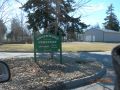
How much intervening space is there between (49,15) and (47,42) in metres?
8.49

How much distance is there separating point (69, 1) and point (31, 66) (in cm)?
885

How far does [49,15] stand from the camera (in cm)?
2450

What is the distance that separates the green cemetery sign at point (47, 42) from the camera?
1622cm

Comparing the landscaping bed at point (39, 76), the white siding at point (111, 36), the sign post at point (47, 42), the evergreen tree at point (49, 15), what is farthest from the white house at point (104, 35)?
the landscaping bed at point (39, 76)

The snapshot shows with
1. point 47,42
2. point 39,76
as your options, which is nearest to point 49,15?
point 47,42

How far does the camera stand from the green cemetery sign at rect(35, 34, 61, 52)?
16.2m

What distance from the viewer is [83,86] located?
36.4ft

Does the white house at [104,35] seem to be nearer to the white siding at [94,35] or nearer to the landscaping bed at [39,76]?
the white siding at [94,35]

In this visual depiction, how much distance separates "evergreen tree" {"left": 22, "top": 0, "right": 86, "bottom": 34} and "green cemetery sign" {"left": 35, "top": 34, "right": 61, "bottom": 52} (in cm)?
343

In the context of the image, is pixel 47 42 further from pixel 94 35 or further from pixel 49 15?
pixel 94 35

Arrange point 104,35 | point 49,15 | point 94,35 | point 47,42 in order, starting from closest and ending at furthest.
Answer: point 47,42 → point 49,15 → point 104,35 → point 94,35

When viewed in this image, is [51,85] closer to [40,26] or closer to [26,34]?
[40,26]

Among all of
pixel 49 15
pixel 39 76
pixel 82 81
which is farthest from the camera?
pixel 49 15

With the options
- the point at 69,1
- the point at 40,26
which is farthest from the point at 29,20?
the point at 69,1
